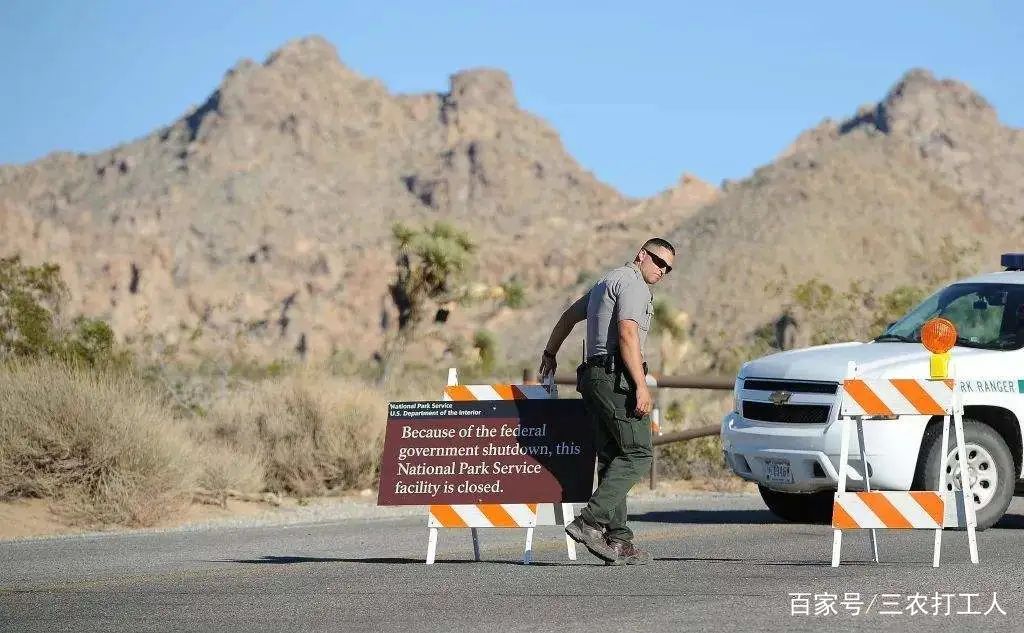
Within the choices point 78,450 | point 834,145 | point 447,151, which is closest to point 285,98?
point 447,151

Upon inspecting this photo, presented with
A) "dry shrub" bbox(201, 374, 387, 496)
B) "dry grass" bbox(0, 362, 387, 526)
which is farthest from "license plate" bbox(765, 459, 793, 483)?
"dry shrub" bbox(201, 374, 387, 496)

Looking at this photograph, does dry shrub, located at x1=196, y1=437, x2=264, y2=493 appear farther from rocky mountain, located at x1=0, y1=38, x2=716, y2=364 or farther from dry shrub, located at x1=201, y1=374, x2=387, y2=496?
rocky mountain, located at x1=0, y1=38, x2=716, y2=364

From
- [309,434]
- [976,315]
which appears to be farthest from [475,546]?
[309,434]

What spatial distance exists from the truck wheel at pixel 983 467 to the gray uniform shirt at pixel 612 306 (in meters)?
3.30

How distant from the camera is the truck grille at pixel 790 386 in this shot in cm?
1305

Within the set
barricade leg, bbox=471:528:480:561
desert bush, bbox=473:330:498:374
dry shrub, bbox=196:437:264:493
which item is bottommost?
dry shrub, bbox=196:437:264:493

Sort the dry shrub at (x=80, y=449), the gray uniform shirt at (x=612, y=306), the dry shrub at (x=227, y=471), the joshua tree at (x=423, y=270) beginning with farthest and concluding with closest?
the joshua tree at (x=423, y=270) < the dry shrub at (x=227, y=471) < the dry shrub at (x=80, y=449) < the gray uniform shirt at (x=612, y=306)

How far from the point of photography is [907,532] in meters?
13.2

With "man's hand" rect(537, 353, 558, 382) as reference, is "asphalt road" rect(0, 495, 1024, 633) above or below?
below

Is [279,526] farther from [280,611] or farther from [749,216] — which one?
[749,216]

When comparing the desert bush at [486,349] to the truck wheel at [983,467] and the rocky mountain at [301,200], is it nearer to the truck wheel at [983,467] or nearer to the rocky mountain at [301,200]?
the rocky mountain at [301,200]

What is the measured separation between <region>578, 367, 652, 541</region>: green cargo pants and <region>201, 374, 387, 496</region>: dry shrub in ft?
32.5

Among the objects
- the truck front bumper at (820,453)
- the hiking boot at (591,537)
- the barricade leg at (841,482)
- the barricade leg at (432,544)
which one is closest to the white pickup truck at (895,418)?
the truck front bumper at (820,453)

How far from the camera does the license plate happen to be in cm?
1313
